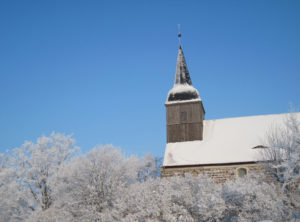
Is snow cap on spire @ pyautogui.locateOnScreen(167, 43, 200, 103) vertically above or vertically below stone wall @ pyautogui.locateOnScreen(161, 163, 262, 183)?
above

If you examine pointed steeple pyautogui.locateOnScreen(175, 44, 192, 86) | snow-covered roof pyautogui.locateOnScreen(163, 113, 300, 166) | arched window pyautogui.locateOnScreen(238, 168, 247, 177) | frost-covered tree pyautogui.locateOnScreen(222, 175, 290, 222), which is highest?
pointed steeple pyautogui.locateOnScreen(175, 44, 192, 86)

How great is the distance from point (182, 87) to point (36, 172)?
1521cm

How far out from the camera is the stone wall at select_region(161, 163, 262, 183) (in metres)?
25.0

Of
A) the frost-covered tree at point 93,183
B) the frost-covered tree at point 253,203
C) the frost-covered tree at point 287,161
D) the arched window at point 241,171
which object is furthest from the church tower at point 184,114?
the frost-covered tree at point 253,203

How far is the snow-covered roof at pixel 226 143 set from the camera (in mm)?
25906

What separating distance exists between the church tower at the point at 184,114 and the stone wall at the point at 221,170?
315 centimetres

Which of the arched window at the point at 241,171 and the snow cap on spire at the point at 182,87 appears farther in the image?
the snow cap on spire at the point at 182,87

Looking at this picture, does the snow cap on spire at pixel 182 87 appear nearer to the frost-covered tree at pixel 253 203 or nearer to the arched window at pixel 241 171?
the arched window at pixel 241 171

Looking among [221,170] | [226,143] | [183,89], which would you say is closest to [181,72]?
[183,89]

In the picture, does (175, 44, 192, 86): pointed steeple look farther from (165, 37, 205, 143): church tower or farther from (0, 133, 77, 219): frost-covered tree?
(0, 133, 77, 219): frost-covered tree

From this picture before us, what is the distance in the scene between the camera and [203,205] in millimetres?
15234

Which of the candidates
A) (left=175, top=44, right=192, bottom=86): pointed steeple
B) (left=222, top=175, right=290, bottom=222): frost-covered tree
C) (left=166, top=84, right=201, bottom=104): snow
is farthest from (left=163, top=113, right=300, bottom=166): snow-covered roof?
(left=222, top=175, right=290, bottom=222): frost-covered tree

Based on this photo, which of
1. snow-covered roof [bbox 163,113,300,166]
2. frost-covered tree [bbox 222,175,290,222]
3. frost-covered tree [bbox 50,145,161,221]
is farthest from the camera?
snow-covered roof [bbox 163,113,300,166]

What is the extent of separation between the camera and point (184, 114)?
2919cm
